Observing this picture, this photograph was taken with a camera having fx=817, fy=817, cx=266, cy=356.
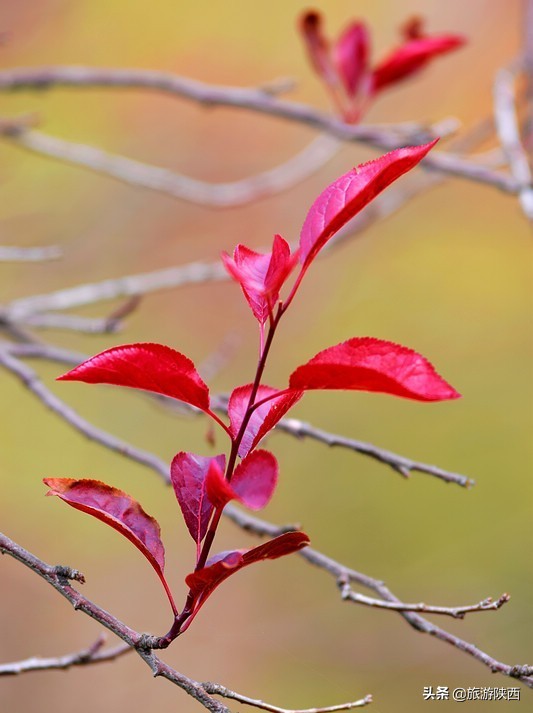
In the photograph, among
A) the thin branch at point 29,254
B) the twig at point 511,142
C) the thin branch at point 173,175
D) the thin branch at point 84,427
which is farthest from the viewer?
the thin branch at point 173,175

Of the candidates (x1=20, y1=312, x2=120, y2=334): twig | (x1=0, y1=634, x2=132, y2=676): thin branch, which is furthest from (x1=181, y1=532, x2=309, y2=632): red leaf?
(x1=20, y1=312, x2=120, y2=334): twig

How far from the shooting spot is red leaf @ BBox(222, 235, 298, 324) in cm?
52

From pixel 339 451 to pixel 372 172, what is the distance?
7.47 feet

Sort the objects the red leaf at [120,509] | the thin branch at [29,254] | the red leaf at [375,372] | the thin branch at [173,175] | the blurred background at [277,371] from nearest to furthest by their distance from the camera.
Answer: the red leaf at [375,372] < the red leaf at [120,509] < the thin branch at [29,254] < the thin branch at [173,175] < the blurred background at [277,371]

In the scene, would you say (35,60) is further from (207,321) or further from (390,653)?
(390,653)

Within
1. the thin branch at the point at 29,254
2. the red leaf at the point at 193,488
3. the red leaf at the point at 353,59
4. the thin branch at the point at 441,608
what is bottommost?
the thin branch at the point at 441,608

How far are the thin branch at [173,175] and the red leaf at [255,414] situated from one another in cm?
104

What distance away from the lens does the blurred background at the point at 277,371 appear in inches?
88.7

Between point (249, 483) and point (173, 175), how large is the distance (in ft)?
4.67

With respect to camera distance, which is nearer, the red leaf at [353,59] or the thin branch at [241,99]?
the thin branch at [241,99]

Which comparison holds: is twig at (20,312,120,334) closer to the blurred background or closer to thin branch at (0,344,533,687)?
thin branch at (0,344,533,687)

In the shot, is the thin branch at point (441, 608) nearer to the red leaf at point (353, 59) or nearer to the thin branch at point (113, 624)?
the thin branch at point (113, 624)

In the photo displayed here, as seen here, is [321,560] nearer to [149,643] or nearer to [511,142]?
[149,643]

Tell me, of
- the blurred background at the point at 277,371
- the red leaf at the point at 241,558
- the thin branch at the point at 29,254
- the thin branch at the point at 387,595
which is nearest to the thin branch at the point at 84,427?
the thin branch at the point at 387,595
